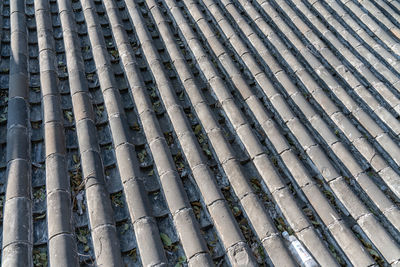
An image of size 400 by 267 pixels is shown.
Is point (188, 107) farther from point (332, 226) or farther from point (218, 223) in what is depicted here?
point (332, 226)

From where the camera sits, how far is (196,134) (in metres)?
3.36

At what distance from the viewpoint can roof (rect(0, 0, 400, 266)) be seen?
104 inches

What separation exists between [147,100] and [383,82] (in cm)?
270

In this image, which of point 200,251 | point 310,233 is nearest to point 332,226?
point 310,233

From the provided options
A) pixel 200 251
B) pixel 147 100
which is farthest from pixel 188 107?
pixel 200 251

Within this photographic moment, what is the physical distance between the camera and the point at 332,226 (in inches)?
110

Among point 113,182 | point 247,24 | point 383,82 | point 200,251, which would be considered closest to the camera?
point 200,251

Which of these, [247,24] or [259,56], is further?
[247,24]

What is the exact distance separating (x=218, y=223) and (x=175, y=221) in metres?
0.34

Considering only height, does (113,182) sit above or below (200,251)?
above

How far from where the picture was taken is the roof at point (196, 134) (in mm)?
2648

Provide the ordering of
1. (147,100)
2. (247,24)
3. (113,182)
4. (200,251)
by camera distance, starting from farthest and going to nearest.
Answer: (247,24), (147,100), (113,182), (200,251)

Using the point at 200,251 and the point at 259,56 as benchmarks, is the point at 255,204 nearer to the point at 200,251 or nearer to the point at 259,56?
the point at 200,251

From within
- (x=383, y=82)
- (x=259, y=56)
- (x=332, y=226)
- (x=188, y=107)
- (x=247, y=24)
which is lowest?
(x=332, y=226)
